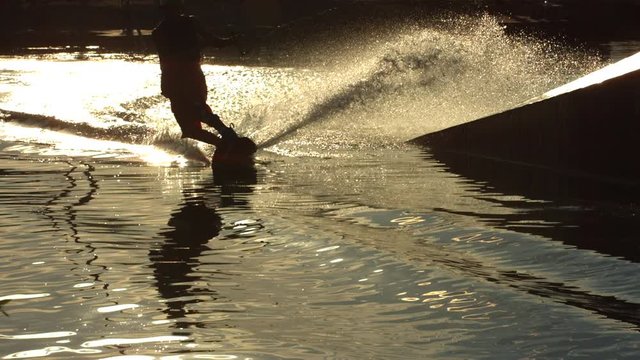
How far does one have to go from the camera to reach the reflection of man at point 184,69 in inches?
567

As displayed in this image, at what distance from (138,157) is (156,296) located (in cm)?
737

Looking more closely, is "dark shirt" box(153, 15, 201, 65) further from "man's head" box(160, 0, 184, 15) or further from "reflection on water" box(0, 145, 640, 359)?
"reflection on water" box(0, 145, 640, 359)

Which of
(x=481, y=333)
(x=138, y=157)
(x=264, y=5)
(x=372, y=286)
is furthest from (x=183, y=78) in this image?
(x=264, y=5)

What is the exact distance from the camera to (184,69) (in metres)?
14.6

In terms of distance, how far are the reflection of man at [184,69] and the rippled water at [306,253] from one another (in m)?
0.46

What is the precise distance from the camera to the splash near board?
13664mm

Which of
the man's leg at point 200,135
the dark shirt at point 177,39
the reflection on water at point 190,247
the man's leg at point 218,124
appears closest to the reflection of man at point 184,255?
the reflection on water at point 190,247

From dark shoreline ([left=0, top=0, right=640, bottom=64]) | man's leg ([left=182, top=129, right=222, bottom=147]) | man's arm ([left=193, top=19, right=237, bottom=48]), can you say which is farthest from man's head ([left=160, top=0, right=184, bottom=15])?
dark shoreline ([left=0, top=0, right=640, bottom=64])

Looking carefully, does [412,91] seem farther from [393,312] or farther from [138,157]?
[393,312]

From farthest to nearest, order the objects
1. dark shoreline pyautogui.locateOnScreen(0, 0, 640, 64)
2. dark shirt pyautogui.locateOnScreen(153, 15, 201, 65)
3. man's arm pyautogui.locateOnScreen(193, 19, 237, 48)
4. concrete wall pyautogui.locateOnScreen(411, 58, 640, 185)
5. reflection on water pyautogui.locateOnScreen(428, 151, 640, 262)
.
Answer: dark shoreline pyautogui.locateOnScreen(0, 0, 640, 64) < man's arm pyautogui.locateOnScreen(193, 19, 237, 48) < dark shirt pyautogui.locateOnScreen(153, 15, 201, 65) < concrete wall pyautogui.locateOnScreen(411, 58, 640, 185) < reflection on water pyautogui.locateOnScreen(428, 151, 640, 262)

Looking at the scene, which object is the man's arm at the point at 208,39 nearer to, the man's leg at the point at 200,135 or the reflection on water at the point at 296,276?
the man's leg at the point at 200,135

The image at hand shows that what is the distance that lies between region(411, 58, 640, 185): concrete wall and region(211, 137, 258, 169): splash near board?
2.22 metres

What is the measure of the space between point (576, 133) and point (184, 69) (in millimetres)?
4392

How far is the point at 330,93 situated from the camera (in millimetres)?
20875
